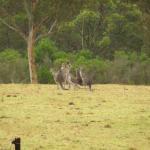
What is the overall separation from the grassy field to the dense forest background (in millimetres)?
3255

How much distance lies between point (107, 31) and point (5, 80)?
1405 centimetres

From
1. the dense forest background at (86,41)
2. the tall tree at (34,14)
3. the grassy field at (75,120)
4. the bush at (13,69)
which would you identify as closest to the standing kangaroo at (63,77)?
the grassy field at (75,120)

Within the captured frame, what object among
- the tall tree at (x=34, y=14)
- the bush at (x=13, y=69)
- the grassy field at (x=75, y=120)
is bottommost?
the bush at (x=13, y=69)

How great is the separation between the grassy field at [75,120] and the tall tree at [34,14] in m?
10.5

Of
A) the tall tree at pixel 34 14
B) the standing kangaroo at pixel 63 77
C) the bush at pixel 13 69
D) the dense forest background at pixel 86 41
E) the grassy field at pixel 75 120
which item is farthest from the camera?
the bush at pixel 13 69

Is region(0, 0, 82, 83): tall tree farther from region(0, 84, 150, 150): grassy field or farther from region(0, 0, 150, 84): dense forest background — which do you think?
region(0, 84, 150, 150): grassy field

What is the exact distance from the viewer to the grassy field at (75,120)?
13.0 metres

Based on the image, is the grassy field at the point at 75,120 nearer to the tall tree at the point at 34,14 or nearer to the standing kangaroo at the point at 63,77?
the standing kangaroo at the point at 63,77

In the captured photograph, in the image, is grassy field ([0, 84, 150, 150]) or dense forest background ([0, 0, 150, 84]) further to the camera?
dense forest background ([0, 0, 150, 84])

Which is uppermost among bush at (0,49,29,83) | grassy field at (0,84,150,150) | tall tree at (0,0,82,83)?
tall tree at (0,0,82,83)

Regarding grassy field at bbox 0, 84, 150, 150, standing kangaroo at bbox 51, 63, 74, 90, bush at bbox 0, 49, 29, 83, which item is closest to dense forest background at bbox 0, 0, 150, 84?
bush at bbox 0, 49, 29, 83

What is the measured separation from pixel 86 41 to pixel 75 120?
38.0 metres

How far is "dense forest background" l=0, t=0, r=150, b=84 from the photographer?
1380 inches

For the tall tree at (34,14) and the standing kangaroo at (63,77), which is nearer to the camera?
the standing kangaroo at (63,77)
